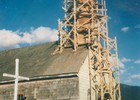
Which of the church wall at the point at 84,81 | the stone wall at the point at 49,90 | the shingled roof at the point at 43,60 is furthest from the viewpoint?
the shingled roof at the point at 43,60

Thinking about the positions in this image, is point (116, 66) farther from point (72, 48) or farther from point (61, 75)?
point (61, 75)

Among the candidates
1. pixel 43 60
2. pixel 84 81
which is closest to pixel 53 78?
pixel 84 81

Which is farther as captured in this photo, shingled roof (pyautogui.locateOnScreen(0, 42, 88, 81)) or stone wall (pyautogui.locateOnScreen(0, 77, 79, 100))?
shingled roof (pyautogui.locateOnScreen(0, 42, 88, 81))

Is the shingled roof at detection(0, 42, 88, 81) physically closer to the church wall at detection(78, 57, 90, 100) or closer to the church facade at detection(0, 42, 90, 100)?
the church facade at detection(0, 42, 90, 100)

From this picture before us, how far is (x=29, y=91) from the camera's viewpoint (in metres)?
26.8

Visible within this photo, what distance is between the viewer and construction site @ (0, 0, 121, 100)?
82.3 feet

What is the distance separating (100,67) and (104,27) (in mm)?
5873

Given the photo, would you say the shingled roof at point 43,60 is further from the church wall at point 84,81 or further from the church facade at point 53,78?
the church wall at point 84,81

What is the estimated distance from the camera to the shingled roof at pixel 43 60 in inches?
1029

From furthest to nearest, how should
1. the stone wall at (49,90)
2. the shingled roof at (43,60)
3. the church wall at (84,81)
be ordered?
the shingled roof at (43,60) < the church wall at (84,81) < the stone wall at (49,90)

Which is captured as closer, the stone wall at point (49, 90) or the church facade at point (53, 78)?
the stone wall at point (49, 90)

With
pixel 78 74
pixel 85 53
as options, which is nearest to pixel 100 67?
pixel 85 53

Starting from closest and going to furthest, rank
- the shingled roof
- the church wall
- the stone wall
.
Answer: the stone wall, the church wall, the shingled roof

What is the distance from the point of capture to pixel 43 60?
1161 inches
